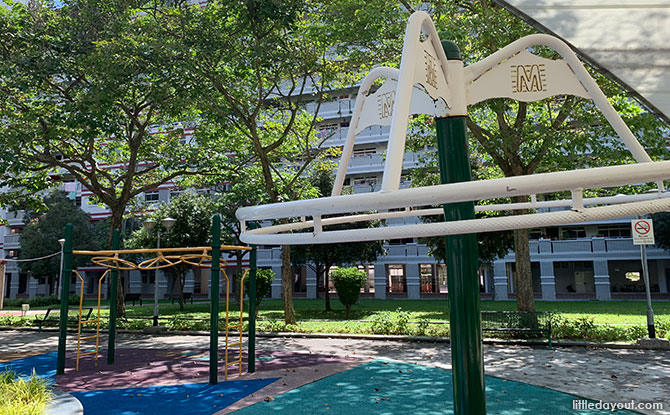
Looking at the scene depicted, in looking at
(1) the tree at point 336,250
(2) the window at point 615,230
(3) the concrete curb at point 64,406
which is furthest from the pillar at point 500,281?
(3) the concrete curb at point 64,406

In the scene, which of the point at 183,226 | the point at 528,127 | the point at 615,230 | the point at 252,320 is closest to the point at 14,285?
the point at 183,226

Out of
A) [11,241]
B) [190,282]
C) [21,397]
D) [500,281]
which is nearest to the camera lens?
[21,397]

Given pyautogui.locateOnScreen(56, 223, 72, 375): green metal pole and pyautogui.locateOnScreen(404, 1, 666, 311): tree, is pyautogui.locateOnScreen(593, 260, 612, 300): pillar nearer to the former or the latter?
pyautogui.locateOnScreen(404, 1, 666, 311): tree

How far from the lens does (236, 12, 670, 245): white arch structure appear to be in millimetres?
1547

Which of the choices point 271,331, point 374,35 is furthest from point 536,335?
point 374,35

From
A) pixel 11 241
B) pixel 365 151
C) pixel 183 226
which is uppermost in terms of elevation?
pixel 365 151

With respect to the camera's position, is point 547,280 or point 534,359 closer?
point 534,359

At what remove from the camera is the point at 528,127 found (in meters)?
13.4

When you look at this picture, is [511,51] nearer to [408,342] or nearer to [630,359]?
[630,359]

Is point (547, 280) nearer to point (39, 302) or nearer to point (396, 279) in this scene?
point (396, 279)

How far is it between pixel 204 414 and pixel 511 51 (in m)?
6.17

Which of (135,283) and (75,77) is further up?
(75,77)

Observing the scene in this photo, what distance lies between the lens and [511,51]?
10.5ft

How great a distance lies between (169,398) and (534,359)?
7.87m
